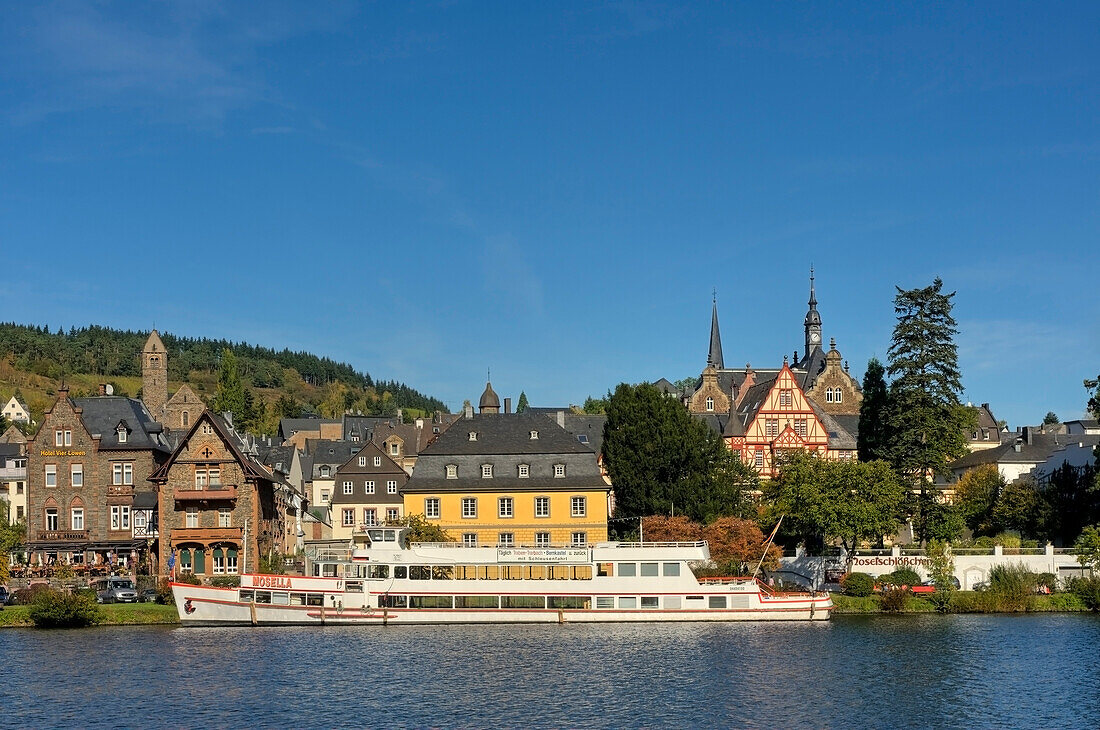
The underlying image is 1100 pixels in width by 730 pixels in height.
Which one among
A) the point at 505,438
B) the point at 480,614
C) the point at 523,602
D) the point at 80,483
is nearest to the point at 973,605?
the point at 523,602

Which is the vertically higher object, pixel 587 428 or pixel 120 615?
pixel 587 428

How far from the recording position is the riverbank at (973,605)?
7300 centimetres

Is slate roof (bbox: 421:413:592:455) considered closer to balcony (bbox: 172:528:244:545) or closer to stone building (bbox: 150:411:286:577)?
stone building (bbox: 150:411:286:577)

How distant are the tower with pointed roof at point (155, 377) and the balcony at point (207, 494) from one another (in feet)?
179

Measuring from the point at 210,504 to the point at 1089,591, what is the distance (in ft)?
183

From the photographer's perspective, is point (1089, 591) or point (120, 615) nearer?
point (120, 615)

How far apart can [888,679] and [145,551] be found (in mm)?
56669

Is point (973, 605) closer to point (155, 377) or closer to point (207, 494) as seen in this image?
point (207, 494)

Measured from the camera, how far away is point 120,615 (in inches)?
2672

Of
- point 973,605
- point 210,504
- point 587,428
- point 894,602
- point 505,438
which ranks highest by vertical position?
point 587,428

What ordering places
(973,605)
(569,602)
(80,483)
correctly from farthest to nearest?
1. (80,483)
2. (973,605)
3. (569,602)

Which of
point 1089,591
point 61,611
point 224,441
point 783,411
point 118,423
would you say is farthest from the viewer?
point 783,411

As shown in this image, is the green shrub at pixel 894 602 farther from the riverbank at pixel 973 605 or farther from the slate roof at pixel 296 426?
the slate roof at pixel 296 426

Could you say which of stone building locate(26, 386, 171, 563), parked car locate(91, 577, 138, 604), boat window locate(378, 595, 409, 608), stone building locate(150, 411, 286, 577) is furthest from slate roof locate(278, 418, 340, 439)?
boat window locate(378, 595, 409, 608)
